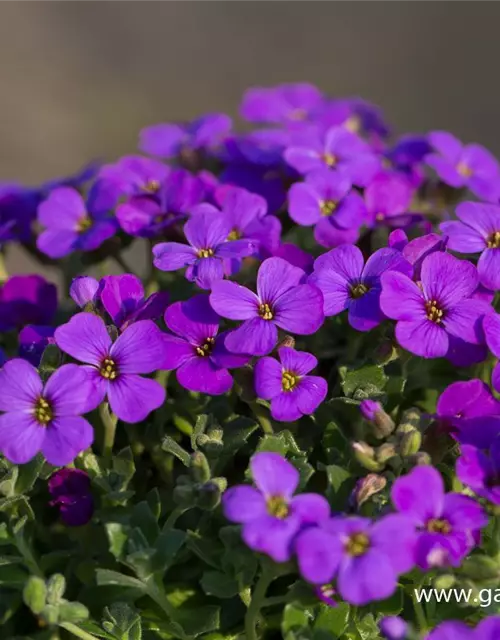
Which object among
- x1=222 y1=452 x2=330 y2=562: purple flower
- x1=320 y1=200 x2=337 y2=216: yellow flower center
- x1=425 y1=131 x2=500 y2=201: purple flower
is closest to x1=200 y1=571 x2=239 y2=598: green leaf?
x1=222 y1=452 x2=330 y2=562: purple flower

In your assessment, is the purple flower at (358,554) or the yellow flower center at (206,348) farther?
the yellow flower center at (206,348)

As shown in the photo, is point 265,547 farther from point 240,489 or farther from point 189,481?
point 189,481

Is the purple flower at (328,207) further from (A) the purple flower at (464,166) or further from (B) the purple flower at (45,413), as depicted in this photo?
(B) the purple flower at (45,413)

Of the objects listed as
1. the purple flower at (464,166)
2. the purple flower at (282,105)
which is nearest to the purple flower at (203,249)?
the purple flower at (464,166)

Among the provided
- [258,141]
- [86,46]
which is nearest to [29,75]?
[86,46]

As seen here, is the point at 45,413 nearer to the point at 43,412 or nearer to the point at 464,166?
the point at 43,412
